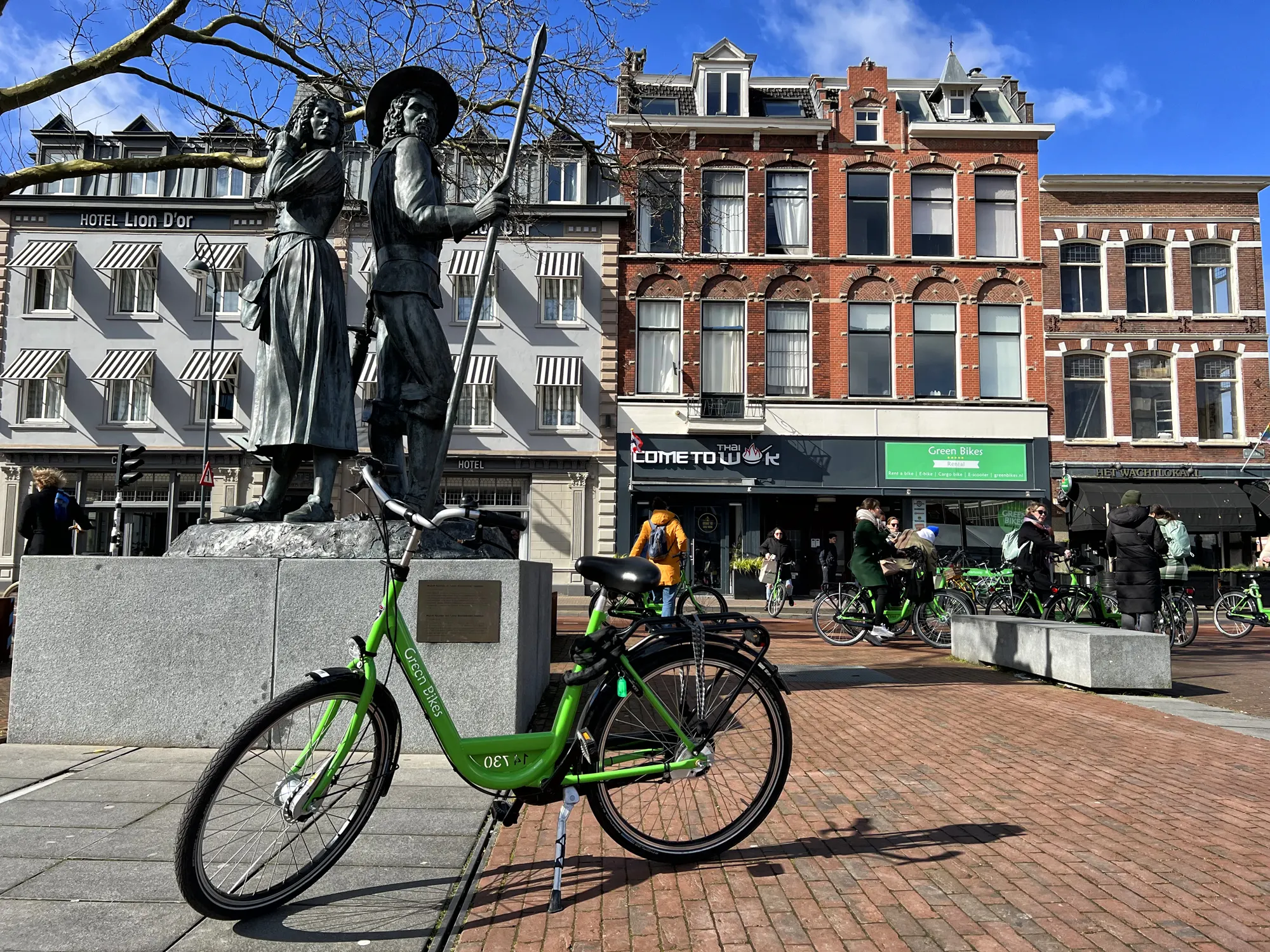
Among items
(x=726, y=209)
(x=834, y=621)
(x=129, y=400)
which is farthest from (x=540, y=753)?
(x=129, y=400)

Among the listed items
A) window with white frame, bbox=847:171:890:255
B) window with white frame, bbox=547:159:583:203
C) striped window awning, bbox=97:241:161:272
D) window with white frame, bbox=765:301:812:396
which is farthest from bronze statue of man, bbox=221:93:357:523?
striped window awning, bbox=97:241:161:272

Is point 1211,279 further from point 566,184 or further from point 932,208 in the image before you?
point 566,184

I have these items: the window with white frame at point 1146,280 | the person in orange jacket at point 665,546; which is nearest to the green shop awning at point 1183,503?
the window with white frame at point 1146,280

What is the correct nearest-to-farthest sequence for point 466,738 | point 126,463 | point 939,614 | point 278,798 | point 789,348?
1. point 278,798
2. point 466,738
3. point 939,614
4. point 126,463
5. point 789,348

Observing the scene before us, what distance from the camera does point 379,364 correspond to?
220 inches

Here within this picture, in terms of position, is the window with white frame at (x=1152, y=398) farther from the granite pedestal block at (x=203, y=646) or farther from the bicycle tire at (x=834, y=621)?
the granite pedestal block at (x=203, y=646)

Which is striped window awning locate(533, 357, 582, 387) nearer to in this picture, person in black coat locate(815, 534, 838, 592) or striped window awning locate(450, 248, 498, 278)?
striped window awning locate(450, 248, 498, 278)

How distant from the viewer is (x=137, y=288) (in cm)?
2447

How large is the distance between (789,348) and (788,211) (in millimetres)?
4004

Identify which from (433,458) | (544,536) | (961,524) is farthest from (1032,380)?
(433,458)

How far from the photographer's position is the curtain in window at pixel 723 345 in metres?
24.2

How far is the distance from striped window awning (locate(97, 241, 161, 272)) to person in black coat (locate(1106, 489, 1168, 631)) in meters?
24.7

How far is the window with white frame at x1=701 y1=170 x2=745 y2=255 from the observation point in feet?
80.5

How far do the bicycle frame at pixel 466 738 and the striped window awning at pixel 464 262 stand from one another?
71.9ft
